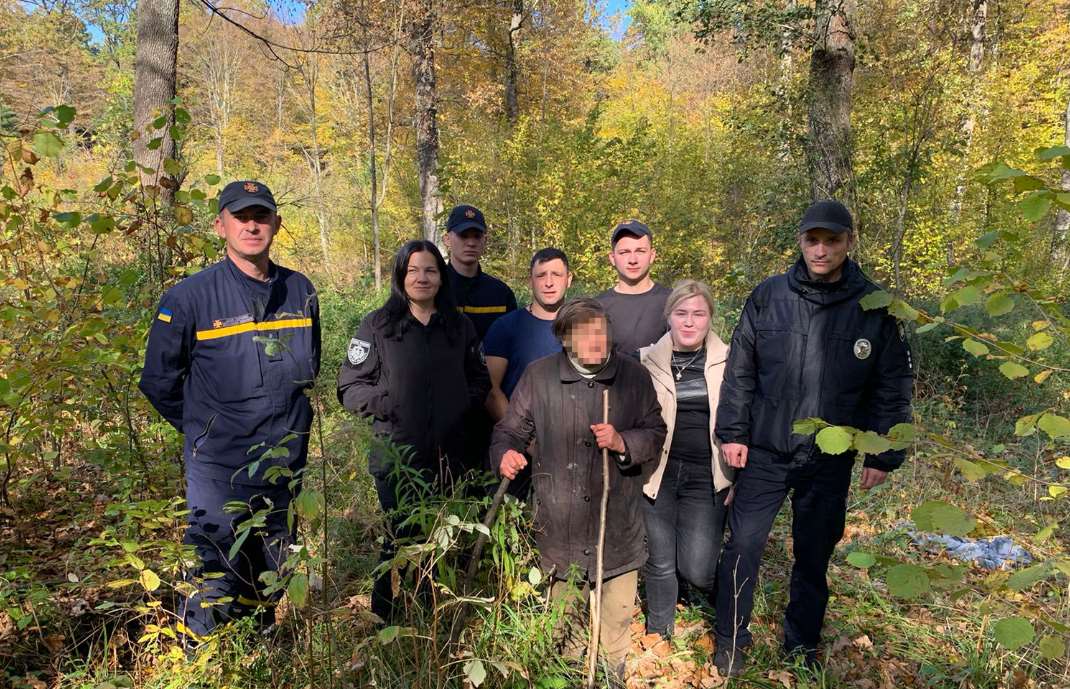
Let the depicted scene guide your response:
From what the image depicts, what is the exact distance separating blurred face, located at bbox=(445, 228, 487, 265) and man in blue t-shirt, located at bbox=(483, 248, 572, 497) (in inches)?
32.3

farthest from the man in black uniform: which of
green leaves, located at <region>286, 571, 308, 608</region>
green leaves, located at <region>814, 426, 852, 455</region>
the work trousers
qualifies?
green leaves, located at <region>814, 426, 852, 455</region>

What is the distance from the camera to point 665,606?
10.6 ft

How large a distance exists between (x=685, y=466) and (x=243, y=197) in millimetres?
2555

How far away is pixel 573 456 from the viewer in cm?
261

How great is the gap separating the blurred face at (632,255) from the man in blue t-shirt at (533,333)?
→ 410 millimetres

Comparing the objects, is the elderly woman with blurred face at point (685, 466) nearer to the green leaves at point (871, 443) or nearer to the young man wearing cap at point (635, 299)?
the young man wearing cap at point (635, 299)

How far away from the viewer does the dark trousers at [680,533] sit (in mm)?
3207

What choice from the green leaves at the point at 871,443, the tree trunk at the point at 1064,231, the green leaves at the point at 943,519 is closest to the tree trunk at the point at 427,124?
the tree trunk at the point at 1064,231

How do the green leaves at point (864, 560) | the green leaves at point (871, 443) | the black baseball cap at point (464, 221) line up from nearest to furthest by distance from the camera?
1. the green leaves at point (871, 443)
2. the green leaves at point (864, 560)
3. the black baseball cap at point (464, 221)

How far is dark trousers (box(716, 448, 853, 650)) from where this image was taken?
9.16ft

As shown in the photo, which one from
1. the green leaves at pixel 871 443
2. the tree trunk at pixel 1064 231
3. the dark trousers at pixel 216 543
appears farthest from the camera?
the tree trunk at pixel 1064 231

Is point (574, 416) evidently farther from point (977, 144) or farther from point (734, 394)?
point (977, 144)

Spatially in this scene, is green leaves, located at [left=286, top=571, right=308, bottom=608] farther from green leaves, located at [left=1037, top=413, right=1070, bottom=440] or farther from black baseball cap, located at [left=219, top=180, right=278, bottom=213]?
green leaves, located at [left=1037, top=413, right=1070, bottom=440]

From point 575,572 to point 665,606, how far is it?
3.23 ft
